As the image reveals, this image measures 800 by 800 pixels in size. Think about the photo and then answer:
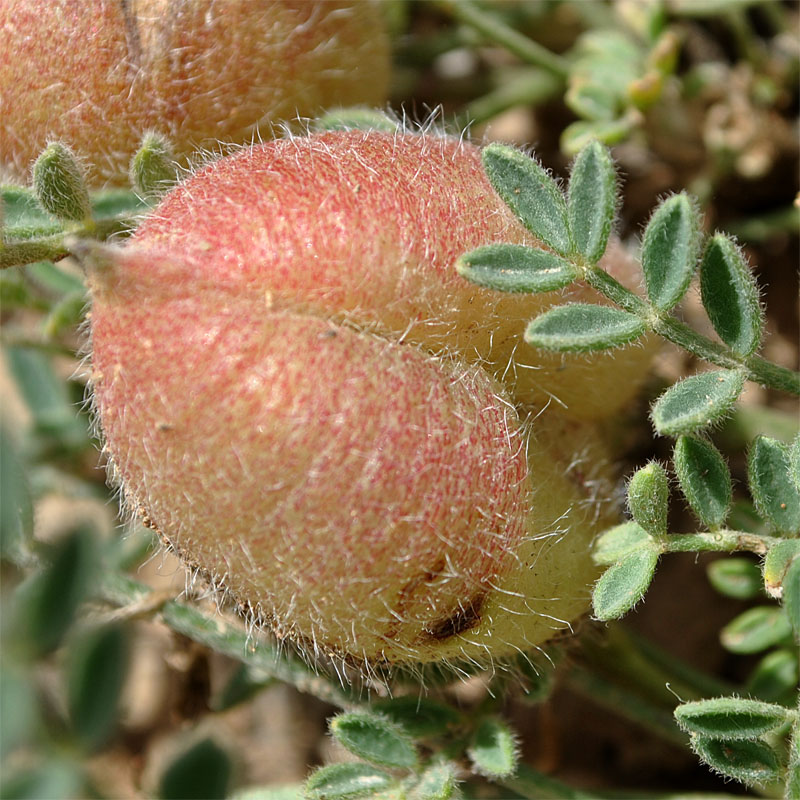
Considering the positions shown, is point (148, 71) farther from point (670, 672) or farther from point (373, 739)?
→ point (670, 672)

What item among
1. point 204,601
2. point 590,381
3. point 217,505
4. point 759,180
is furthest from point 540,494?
point 759,180

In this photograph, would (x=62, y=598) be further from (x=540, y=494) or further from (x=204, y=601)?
(x=540, y=494)

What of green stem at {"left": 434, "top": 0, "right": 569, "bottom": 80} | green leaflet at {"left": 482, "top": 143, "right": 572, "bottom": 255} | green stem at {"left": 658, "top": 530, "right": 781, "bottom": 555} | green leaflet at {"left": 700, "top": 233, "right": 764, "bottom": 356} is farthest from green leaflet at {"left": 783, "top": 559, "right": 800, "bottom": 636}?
green stem at {"left": 434, "top": 0, "right": 569, "bottom": 80}

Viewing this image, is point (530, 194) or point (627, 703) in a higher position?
point (530, 194)

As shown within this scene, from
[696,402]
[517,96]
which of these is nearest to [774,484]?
[696,402]

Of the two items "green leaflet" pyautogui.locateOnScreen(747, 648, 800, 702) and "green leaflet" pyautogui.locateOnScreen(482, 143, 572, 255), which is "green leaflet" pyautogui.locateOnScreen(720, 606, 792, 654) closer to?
"green leaflet" pyautogui.locateOnScreen(747, 648, 800, 702)

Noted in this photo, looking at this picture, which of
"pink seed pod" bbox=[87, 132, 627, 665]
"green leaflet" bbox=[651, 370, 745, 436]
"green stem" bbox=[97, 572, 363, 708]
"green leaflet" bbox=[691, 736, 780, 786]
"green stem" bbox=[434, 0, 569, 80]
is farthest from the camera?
"green stem" bbox=[434, 0, 569, 80]

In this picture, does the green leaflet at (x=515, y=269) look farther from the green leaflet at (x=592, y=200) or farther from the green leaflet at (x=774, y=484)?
the green leaflet at (x=774, y=484)
